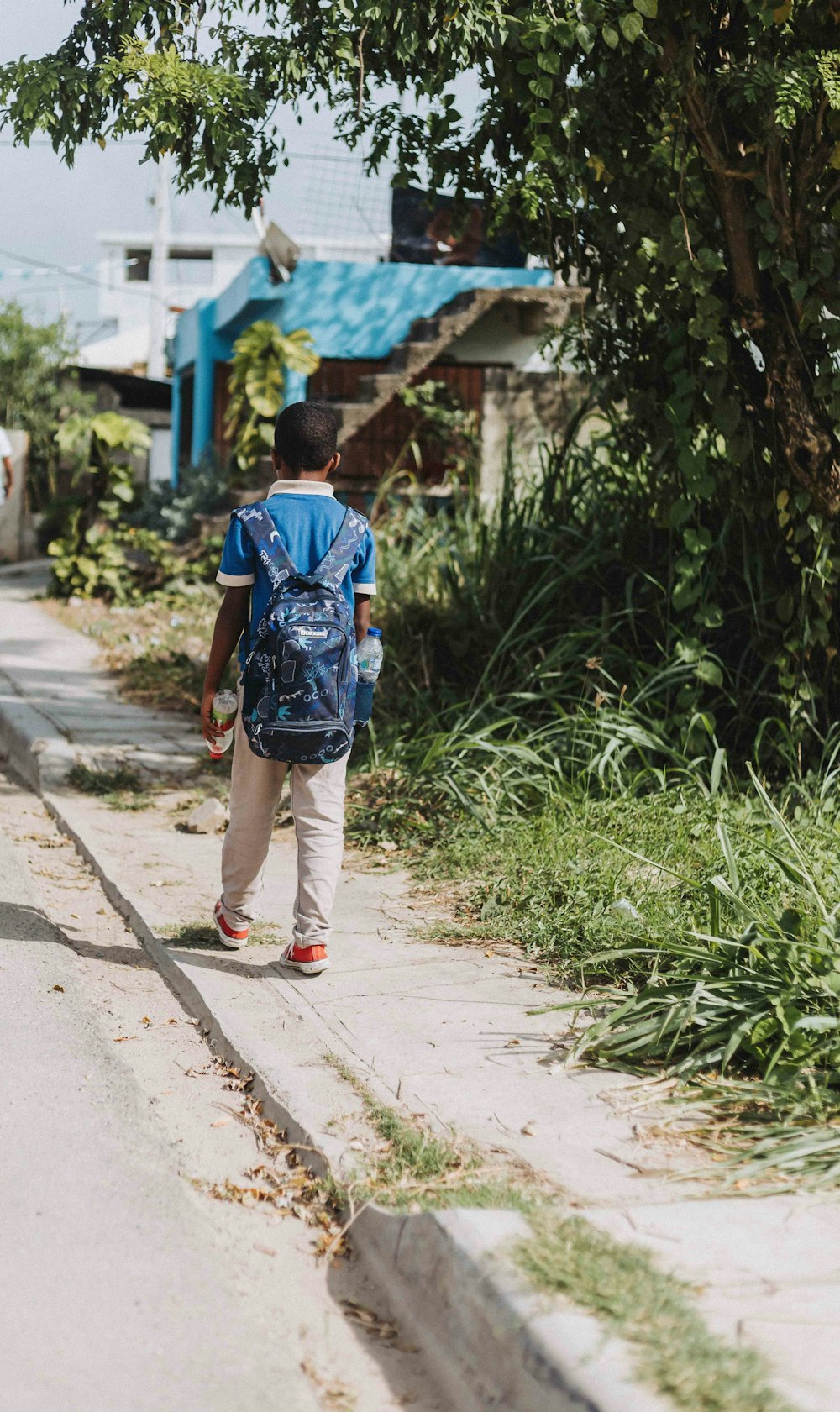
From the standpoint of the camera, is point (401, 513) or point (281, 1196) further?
point (401, 513)

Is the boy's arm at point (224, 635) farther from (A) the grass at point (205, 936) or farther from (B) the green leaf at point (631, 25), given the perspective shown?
(B) the green leaf at point (631, 25)

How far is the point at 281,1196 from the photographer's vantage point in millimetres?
3047

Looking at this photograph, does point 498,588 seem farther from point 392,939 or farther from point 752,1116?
point 752,1116

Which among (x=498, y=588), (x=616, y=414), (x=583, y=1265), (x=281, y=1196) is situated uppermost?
(x=616, y=414)

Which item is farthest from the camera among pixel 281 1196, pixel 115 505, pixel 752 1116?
pixel 115 505

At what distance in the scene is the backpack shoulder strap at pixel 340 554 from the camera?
408 cm

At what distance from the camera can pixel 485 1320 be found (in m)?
2.39

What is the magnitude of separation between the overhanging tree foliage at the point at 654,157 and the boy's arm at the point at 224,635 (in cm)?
178

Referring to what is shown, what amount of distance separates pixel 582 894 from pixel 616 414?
2.82m

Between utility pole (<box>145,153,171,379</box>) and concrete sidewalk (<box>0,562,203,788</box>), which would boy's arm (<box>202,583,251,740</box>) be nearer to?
concrete sidewalk (<box>0,562,203,788</box>)

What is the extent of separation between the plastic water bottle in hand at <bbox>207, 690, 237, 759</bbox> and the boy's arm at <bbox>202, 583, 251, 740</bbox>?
2 cm

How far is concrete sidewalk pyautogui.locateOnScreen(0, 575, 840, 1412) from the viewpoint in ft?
7.93

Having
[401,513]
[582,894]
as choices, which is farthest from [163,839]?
[401,513]

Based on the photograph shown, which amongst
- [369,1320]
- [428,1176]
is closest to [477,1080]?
[428,1176]
